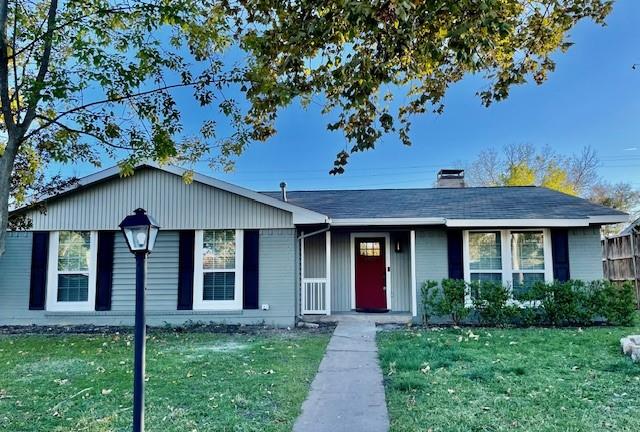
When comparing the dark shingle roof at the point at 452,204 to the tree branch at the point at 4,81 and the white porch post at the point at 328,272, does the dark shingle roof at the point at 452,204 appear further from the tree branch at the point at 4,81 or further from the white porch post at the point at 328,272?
the tree branch at the point at 4,81

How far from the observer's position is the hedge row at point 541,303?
927 cm

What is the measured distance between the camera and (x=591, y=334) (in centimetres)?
825

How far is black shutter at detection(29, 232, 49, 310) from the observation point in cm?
1009

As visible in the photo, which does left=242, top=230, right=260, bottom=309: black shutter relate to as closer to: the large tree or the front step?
the front step

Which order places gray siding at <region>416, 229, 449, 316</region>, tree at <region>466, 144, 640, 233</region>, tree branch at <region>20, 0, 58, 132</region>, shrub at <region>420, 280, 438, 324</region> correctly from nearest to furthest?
tree branch at <region>20, 0, 58, 132</region> → shrub at <region>420, 280, 438, 324</region> → gray siding at <region>416, 229, 449, 316</region> → tree at <region>466, 144, 640, 233</region>

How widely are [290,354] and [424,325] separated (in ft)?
12.9

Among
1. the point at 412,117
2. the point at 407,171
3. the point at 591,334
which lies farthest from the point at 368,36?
the point at 407,171

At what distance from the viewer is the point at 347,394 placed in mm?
4797

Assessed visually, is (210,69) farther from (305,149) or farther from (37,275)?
(305,149)

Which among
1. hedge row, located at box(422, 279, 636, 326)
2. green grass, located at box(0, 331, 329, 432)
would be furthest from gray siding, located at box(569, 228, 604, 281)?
green grass, located at box(0, 331, 329, 432)

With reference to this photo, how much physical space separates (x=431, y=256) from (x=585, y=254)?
335 cm

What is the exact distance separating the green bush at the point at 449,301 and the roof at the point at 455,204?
146cm

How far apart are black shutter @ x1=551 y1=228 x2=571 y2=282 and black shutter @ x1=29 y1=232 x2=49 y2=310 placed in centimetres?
1123

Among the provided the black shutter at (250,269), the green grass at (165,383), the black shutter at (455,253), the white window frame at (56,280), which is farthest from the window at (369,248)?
the white window frame at (56,280)
